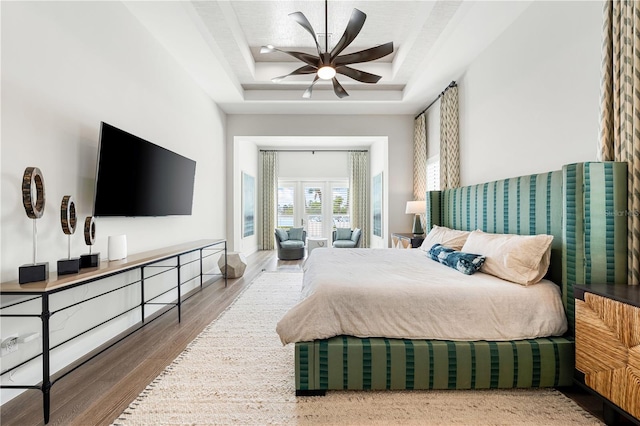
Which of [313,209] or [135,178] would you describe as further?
[313,209]

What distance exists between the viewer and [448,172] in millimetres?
4234

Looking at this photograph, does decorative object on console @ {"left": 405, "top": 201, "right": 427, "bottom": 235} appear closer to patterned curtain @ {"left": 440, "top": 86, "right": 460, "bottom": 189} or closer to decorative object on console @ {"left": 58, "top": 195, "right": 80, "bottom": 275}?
patterned curtain @ {"left": 440, "top": 86, "right": 460, "bottom": 189}

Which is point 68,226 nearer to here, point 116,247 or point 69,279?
point 69,279

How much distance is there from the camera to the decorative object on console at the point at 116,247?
236 cm

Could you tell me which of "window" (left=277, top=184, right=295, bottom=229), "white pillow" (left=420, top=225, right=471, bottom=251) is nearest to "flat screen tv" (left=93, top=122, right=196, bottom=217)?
"white pillow" (left=420, top=225, right=471, bottom=251)

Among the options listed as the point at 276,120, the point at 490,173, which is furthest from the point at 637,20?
the point at 276,120

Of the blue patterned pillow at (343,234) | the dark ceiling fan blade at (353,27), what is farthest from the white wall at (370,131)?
the dark ceiling fan blade at (353,27)

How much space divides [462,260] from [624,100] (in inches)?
53.4

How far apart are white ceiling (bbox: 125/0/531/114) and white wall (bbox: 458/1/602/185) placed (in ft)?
0.98

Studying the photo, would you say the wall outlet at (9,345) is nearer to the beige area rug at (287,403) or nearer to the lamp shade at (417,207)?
the beige area rug at (287,403)

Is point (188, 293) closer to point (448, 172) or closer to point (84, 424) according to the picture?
point (84, 424)

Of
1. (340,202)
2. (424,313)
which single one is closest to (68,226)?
(424,313)

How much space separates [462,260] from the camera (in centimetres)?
227

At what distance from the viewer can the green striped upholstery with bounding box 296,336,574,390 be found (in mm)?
1746
